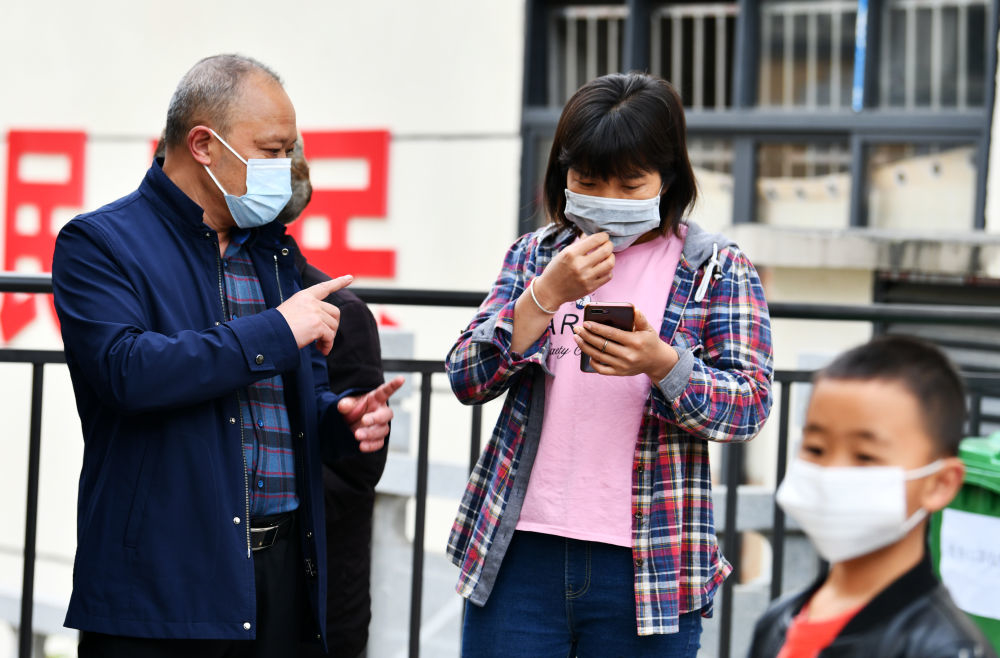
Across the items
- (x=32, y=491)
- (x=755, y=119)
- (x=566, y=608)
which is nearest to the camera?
(x=566, y=608)

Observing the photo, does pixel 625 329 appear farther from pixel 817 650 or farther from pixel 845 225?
pixel 845 225

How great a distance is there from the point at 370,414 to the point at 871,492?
1107 mm

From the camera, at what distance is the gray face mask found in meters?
2.26

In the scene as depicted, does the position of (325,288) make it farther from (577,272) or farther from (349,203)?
(349,203)

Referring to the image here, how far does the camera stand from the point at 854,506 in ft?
5.30

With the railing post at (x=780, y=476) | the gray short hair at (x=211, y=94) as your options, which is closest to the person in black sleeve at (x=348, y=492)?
the gray short hair at (x=211, y=94)

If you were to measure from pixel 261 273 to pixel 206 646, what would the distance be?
2.44 feet

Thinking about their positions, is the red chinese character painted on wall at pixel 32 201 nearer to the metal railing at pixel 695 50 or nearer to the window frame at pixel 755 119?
the window frame at pixel 755 119

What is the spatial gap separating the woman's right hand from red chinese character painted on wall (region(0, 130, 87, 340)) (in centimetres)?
589

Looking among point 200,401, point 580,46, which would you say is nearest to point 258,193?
point 200,401

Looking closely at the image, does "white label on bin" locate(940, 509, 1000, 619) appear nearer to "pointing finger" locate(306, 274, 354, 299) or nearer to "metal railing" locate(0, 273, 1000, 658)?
"metal railing" locate(0, 273, 1000, 658)

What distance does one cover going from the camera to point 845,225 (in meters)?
6.18

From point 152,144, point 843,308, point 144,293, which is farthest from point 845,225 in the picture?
point 144,293

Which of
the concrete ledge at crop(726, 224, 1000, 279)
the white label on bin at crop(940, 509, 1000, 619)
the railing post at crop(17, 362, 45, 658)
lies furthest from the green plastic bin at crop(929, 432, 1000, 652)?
the concrete ledge at crop(726, 224, 1000, 279)
